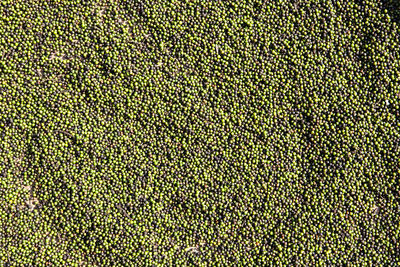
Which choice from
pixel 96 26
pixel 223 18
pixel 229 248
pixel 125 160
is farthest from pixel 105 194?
pixel 223 18

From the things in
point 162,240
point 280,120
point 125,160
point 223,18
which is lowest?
point 162,240

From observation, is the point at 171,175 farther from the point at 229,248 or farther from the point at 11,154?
the point at 11,154

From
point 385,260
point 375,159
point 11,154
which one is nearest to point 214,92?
point 375,159

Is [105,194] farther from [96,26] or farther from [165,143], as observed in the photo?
[96,26]

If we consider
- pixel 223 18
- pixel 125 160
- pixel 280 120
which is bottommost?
pixel 125 160

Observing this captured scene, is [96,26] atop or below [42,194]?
atop

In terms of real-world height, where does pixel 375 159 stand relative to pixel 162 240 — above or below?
above
